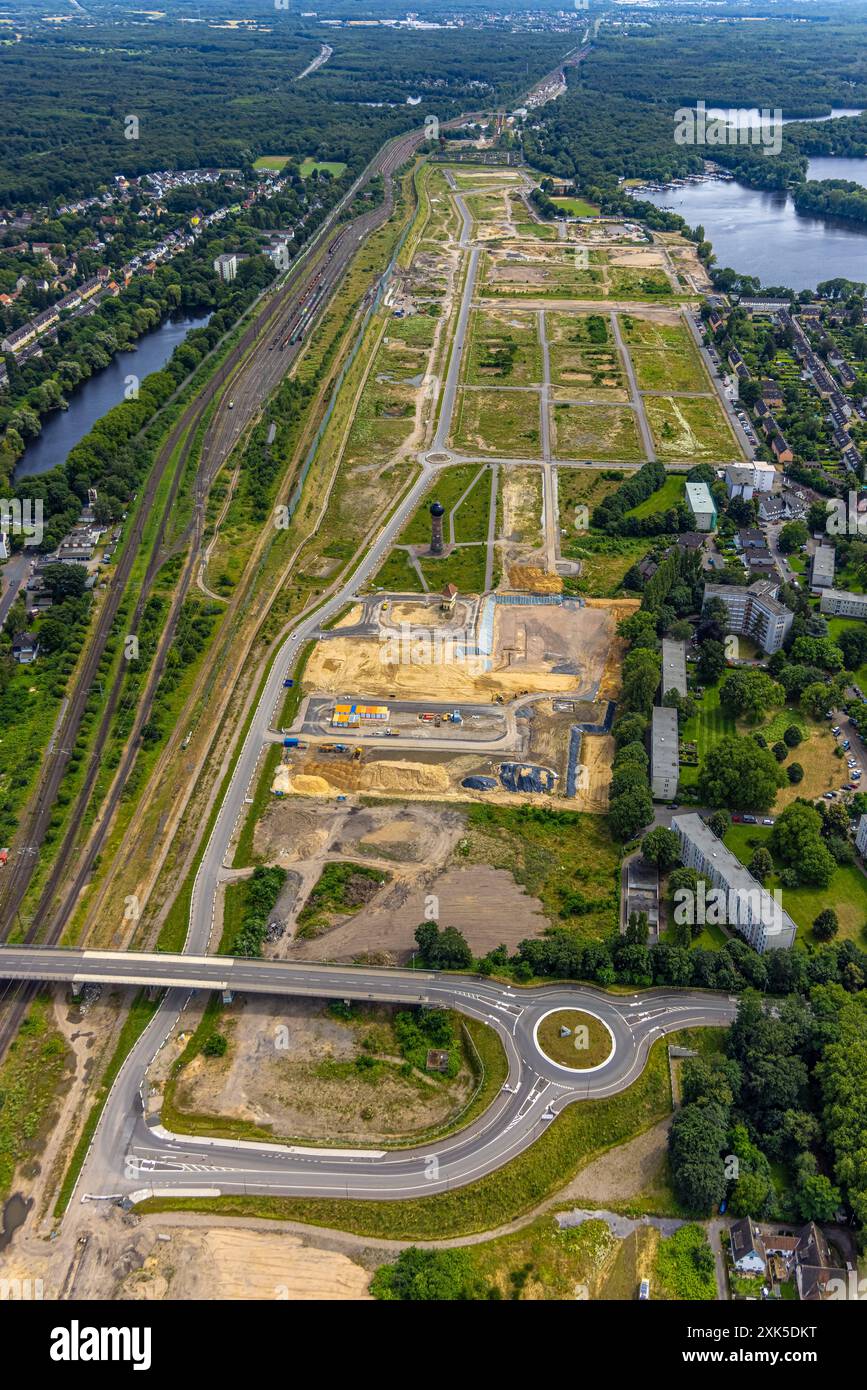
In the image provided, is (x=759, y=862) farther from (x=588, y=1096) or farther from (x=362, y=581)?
(x=362, y=581)

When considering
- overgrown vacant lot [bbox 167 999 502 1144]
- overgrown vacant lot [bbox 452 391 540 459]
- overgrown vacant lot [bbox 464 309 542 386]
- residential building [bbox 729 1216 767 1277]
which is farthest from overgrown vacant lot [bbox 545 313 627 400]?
residential building [bbox 729 1216 767 1277]

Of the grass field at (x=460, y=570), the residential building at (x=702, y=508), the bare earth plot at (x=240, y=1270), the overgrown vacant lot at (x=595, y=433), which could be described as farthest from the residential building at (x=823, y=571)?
the bare earth plot at (x=240, y=1270)

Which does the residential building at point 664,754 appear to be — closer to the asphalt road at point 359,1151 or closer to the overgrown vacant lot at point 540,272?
the asphalt road at point 359,1151

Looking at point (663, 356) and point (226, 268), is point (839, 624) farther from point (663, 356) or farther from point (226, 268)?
point (226, 268)

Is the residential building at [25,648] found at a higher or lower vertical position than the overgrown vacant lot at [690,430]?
lower

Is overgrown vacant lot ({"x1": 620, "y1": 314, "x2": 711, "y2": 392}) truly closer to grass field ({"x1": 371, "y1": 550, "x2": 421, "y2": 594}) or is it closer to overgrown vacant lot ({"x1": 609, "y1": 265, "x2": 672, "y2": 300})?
overgrown vacant lot ({"x1": 609, "y1": 265, "x2": 672, "y2": 300})

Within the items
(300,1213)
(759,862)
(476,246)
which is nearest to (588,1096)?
(300,1213)

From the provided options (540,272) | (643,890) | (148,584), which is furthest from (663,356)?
(643,890)
